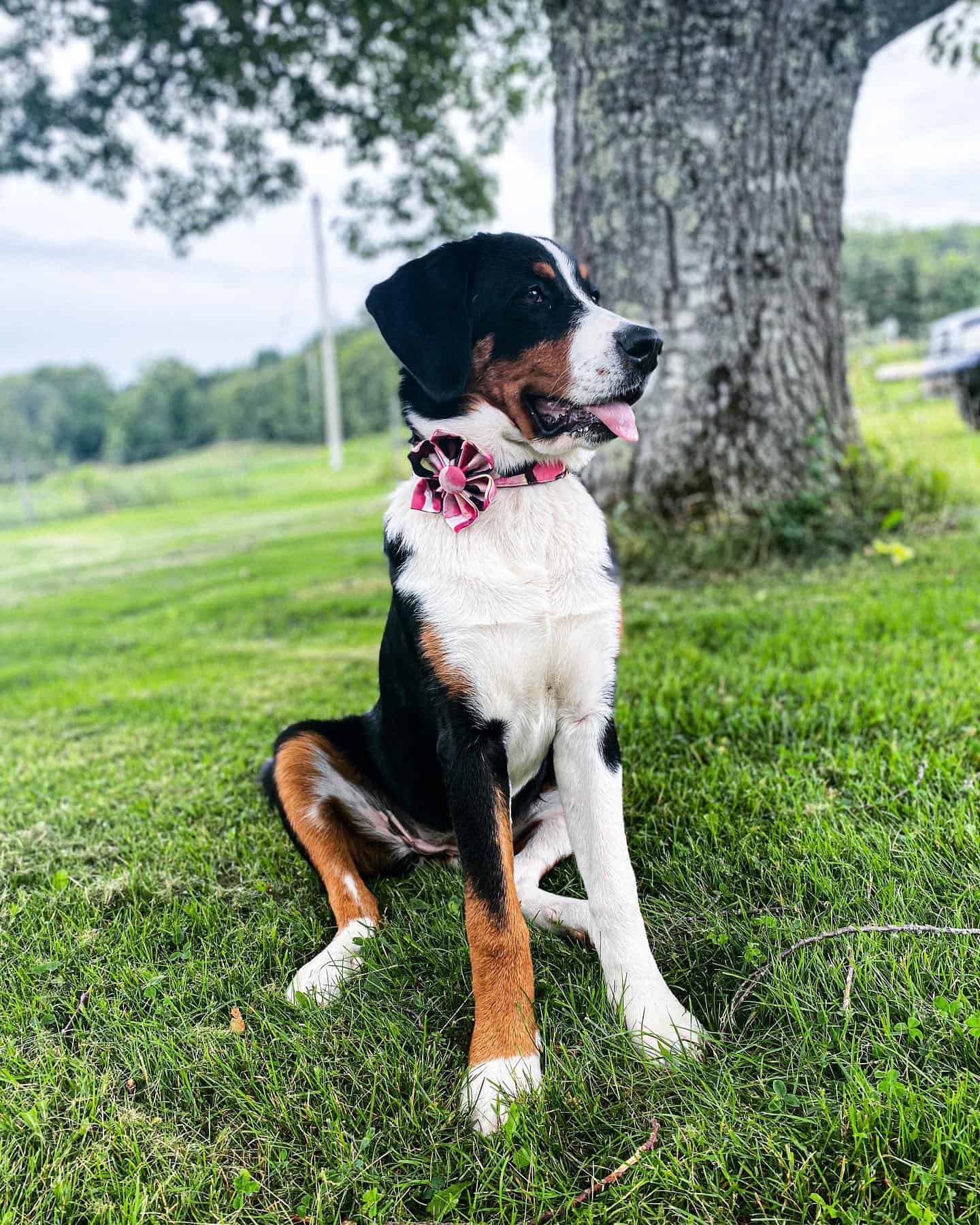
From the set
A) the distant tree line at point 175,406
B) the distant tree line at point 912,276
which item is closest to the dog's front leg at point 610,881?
the distant tree line at point 912,276

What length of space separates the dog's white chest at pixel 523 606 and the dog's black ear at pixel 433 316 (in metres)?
0.33

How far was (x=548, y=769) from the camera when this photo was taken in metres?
2.63

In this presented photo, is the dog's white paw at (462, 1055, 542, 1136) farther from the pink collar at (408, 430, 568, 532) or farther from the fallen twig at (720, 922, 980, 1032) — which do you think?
the pink collar at (408, 430, 568, 532)

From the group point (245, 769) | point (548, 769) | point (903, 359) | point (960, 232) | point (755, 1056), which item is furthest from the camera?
point (960, 232)

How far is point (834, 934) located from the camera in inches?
76.6

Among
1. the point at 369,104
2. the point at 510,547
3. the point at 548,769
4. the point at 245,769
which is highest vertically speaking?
the point at 369,104

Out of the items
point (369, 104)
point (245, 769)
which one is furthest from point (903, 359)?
point (245, 769)

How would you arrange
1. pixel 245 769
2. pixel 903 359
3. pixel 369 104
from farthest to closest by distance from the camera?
pixel 903 359, pixel 369 104, pixel 245 769

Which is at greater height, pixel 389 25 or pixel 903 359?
pixel 389 25

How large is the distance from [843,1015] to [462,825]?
2.78 feet

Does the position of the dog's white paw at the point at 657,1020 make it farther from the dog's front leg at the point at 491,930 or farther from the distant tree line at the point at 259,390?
the distant tree line at the point at 259,390

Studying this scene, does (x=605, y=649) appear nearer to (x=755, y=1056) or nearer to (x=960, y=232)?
(x=755, y=1056)

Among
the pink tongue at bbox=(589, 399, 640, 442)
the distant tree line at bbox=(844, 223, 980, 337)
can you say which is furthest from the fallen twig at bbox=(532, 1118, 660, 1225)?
the distant tree line at bbox=(844, 223, 980, 337)

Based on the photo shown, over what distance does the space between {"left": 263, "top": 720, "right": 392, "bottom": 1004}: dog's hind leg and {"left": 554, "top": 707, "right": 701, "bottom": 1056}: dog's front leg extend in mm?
606
